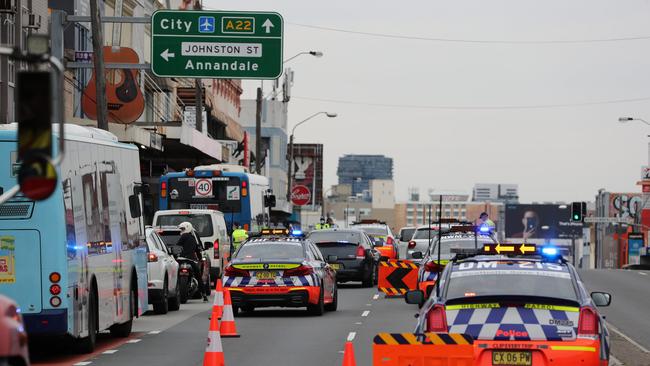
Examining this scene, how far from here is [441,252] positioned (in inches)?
1145

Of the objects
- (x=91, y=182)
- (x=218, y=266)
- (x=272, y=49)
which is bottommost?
(x=218, y=266)

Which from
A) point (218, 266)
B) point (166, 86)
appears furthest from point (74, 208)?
point (166, 86)

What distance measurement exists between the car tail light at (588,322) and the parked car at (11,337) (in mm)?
5678

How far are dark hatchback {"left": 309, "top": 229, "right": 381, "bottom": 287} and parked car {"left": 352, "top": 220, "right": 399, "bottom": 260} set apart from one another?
6.06 metres

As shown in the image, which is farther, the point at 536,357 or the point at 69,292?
the point at 69,292

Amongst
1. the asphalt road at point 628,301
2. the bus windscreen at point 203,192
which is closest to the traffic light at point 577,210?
the asphalt road at point 628,301

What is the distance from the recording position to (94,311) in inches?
765

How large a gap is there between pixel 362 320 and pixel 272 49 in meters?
10.2

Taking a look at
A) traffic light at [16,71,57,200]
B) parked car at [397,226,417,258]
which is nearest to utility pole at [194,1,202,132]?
parked car at [397,226,417,258]

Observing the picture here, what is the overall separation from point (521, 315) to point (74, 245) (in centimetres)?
708

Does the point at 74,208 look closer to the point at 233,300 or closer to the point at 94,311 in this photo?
the point at 94,311

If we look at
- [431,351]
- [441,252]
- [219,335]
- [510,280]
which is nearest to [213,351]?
[219,335]

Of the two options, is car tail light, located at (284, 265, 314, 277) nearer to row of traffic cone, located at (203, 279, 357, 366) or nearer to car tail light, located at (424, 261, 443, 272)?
car tail light, located at (424, 261, 443, 272)

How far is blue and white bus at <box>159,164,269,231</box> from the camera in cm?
4466
